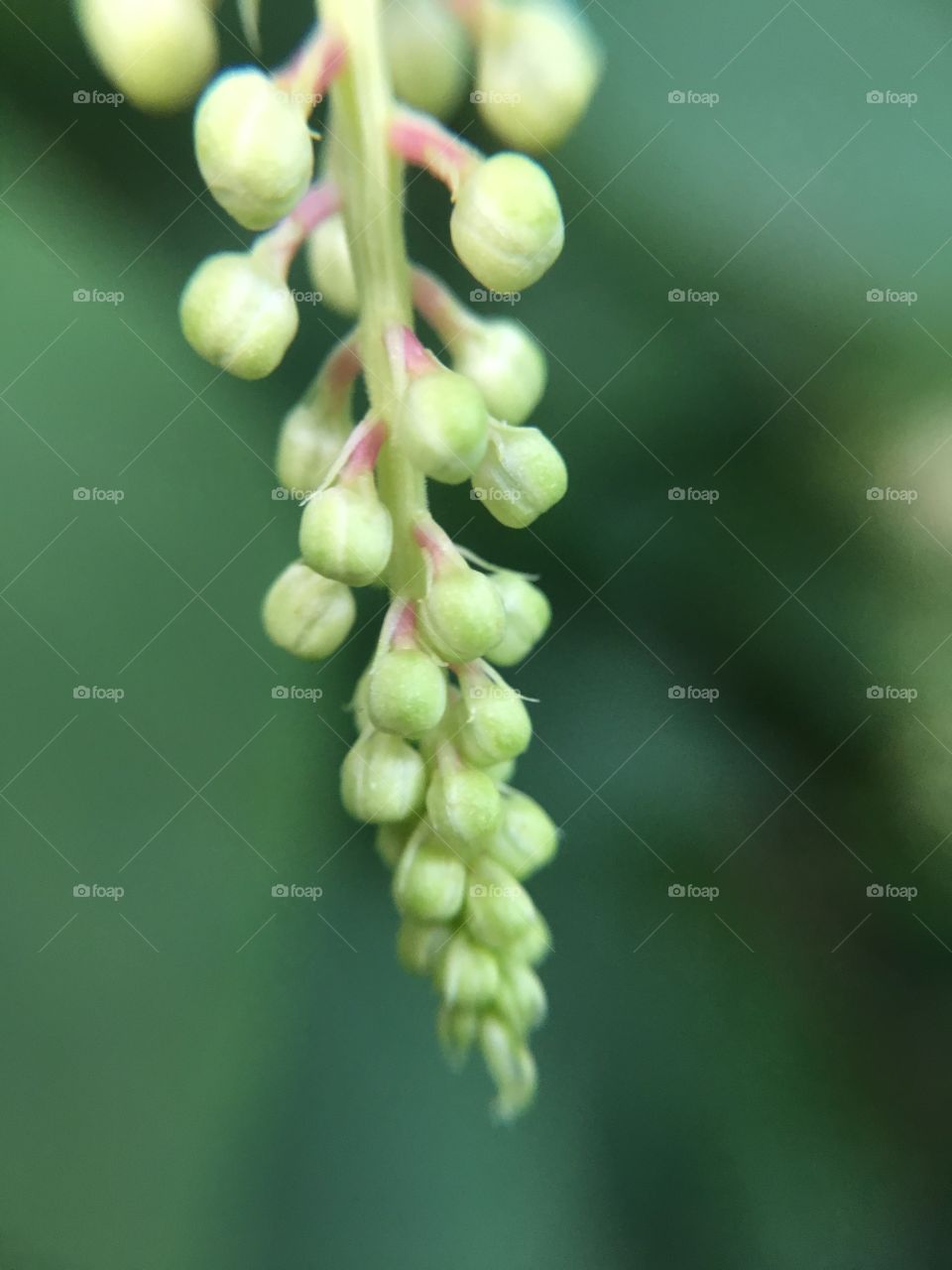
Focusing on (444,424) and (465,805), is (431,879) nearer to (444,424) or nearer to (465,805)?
(465,805)

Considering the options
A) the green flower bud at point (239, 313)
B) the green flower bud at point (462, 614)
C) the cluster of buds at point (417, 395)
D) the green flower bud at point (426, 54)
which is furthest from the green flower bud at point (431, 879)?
the green flower bud at point (426, 54)

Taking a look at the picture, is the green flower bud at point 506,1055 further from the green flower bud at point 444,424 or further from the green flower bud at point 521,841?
the green flower bud at point 444,424

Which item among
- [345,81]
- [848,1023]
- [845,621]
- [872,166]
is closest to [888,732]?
[845,621]

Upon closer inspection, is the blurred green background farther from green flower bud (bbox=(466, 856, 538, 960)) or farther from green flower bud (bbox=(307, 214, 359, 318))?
green flower bud (bbox=(466, 856, 538, 960))

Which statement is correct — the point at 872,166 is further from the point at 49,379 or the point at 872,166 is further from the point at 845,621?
the point at 49,379

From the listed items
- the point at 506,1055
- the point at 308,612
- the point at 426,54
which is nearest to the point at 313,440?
the point at 308,612
